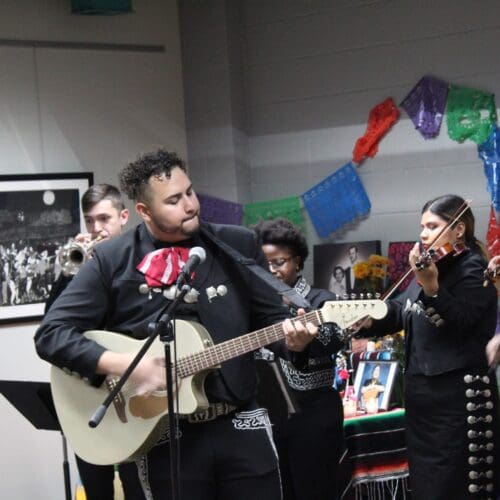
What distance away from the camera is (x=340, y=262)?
16.6 feet

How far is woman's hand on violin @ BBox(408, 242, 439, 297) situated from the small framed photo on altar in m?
0.99

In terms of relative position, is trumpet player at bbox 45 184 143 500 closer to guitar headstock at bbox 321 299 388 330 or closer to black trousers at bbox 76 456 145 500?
black trousers at bbox 76 456 145 500

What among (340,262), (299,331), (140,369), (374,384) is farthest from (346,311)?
(340,262)

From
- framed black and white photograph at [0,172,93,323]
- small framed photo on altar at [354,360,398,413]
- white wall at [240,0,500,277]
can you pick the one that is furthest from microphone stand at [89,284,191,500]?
white wall at [240,0,500,277]

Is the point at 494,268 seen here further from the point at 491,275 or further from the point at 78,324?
the point at 78,324

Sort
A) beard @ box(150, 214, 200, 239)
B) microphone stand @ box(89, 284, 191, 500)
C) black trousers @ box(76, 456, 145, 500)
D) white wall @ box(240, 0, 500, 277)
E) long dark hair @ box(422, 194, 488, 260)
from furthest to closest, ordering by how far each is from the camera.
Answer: white wall @ box(240, 0, 500, 277), black trousers @ box(76, 456, 145, 500), long dark hair @ box(422, 194, 488, 260), beard @ box(150, 214, 200, 239), microphone stand @ box(89, 284, 191, 500)

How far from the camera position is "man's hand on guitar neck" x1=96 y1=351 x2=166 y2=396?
107 inches

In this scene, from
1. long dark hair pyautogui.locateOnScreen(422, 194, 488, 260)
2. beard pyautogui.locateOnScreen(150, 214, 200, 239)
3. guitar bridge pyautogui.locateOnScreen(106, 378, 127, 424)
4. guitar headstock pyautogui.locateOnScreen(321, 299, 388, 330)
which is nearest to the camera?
guitar headstock pyautogui.locateOnScreen(321, 299, 388, 330)

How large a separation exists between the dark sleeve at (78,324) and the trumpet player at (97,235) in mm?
855

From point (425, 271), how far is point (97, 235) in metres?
1.34

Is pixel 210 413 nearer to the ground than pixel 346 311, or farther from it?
nearer to the ground

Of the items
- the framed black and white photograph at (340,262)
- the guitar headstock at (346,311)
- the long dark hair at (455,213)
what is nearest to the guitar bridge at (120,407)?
the guitar headstock at (346,311)

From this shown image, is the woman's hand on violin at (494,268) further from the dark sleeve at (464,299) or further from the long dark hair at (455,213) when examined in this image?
the long dark hair at (455,213)

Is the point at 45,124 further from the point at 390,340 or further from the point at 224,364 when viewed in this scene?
the point at 224,364
